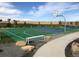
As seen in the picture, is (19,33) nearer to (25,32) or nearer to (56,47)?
(25,32)

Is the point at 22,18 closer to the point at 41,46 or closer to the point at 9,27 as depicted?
the point at 9,27

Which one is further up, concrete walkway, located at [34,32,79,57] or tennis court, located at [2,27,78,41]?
tennis court, located at [2,27,78,41]

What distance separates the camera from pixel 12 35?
7.82ft

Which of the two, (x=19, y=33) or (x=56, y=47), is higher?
(x=19, y=33)

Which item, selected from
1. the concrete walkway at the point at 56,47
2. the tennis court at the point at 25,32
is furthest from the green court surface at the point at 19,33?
Answer: the concrete walkway at the point at 56,47

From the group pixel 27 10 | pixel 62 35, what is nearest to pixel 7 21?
pixel 27 10

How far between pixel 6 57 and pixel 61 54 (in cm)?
67

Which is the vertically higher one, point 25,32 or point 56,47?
point 25,32

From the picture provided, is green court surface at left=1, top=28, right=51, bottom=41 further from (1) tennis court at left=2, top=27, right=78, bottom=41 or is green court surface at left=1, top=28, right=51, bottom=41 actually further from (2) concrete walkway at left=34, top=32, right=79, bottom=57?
(2) concrete walkway at left=34, top=32, right=79, bottom=57

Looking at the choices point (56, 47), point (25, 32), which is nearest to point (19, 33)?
point (25, 32)

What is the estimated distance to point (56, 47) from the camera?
7.68 ft

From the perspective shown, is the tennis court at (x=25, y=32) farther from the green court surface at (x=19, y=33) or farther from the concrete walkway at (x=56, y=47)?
the concrete walkway at (x=56, y=47)

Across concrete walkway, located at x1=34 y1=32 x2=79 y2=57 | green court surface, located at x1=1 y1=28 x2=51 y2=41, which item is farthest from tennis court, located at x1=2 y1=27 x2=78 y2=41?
concrete walkway, located at x1=34 y1=32 x2=79 y2=57

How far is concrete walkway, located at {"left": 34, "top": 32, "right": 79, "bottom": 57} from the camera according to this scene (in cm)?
231
